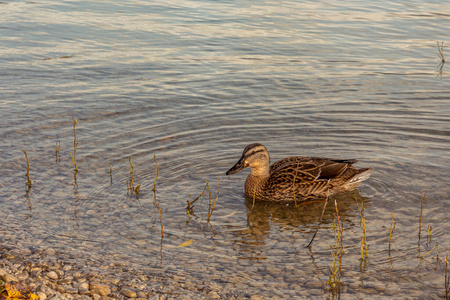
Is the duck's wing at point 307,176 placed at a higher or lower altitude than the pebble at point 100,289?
higher

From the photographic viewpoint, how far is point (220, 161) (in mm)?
9812

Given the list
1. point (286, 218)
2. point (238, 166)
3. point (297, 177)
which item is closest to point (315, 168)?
point (297, 177)

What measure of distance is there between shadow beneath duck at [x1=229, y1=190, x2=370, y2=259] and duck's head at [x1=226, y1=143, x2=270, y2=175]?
50 centimetres

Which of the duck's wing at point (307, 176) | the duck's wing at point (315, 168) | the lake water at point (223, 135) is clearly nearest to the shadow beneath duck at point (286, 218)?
the lake water at point (223, 135)

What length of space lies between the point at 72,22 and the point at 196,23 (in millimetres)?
3991

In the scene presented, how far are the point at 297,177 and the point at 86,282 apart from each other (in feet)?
12.9

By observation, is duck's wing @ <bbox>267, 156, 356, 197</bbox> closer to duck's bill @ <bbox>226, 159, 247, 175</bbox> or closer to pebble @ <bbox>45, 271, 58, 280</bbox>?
duck's bill @ <bbox>226, 159, 247, 175</bbox>

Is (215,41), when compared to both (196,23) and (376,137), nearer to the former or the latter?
(196,23)

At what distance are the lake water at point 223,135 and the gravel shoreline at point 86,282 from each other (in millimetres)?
180

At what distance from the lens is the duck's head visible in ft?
28.6

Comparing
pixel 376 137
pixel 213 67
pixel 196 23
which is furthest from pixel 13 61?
pixel 376 137

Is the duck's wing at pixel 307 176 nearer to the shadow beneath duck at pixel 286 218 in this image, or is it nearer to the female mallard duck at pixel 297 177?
the female mallard duck at pixel 297 177

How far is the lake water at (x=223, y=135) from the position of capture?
6801 millimetres

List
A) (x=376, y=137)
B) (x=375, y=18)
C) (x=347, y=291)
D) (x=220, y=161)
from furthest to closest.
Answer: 1. (x=375, y=18)
2. (x=376, y=137)
3. (x=220, y=161)
4. (x=347, y=291)
